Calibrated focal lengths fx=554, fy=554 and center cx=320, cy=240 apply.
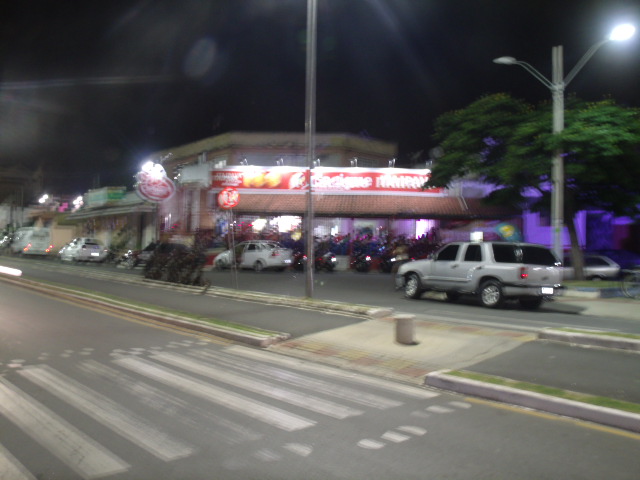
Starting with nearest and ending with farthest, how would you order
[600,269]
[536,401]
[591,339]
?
[536,401], [591,339], [600,269]

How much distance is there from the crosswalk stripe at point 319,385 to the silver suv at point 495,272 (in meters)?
8.00

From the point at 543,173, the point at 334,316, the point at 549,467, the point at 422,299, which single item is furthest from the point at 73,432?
the point at 543,173

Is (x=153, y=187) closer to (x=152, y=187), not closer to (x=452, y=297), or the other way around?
(x=152, y=187)

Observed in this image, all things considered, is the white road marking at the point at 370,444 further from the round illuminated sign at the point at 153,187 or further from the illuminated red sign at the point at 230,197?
the round illuminated sign at the point at 153,187

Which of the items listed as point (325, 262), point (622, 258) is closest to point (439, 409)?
point (325, 262)

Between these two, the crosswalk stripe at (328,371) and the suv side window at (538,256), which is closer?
the crosswalk stripe at (328,371)

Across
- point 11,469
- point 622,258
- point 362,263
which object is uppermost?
point 622,258

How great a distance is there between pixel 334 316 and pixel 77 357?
5.33 m

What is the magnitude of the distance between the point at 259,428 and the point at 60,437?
1.84 m

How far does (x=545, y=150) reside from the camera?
18.1 m

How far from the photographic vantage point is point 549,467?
4.53 metres

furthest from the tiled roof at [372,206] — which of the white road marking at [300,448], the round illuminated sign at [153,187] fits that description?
the white road marking at [300,448]

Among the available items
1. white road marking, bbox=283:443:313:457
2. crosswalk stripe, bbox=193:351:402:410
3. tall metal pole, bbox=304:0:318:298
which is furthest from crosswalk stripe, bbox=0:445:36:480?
tall metal pole, bbox=304:0:318:298

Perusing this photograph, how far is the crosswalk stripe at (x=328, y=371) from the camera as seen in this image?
6.88 metres
